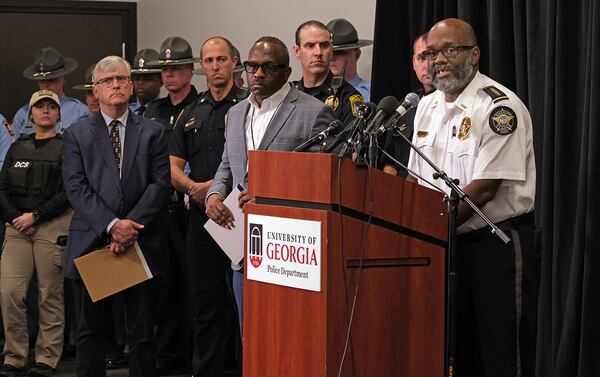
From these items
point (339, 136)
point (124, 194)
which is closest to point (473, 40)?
point (339, 136)

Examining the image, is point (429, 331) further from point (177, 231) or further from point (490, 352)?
point (177, 231)

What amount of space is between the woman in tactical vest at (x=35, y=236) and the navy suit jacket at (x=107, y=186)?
3.77 feet

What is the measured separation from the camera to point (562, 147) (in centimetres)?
445

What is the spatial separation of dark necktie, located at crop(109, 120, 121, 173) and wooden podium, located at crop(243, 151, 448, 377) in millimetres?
1511

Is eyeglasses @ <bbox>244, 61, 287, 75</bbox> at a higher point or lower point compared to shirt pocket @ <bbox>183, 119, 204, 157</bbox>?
higher

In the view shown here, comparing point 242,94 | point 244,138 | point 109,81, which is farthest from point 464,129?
point 242,94

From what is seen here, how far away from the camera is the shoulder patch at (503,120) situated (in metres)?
3.64

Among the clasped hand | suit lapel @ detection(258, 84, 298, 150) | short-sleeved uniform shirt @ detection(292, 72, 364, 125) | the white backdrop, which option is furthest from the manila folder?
the white backdrop

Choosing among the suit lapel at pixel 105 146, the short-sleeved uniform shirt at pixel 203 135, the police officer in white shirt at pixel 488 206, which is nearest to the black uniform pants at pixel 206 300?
the short-sleeved uniform shirt at pixel 203 135

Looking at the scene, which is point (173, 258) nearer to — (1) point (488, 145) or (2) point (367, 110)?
(1) point (488, 145)

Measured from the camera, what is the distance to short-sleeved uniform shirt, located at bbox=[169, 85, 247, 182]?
5.34 meters

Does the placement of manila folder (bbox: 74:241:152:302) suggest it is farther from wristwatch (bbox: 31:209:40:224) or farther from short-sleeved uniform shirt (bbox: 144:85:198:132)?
short-sleeved uniform shirt (bbox: 144:85:198:132)

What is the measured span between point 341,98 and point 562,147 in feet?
3.59

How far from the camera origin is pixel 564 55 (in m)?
4.43
